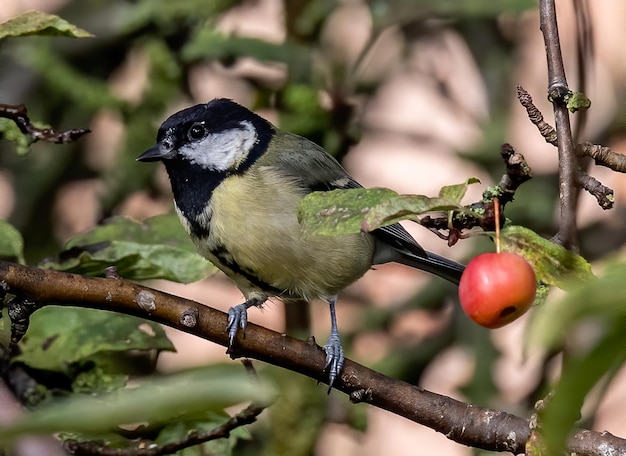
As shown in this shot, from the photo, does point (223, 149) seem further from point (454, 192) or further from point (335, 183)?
point (454, 192)

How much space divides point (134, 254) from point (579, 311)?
1.15m

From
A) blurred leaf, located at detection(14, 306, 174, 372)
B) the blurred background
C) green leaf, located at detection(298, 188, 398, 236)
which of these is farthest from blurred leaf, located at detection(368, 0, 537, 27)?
green leaf, located at detection(298, 188, 398, 236)

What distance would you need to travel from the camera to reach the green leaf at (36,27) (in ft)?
3.74

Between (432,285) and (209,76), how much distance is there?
117 cm

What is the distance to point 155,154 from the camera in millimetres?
1926

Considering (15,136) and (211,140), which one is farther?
(211,140)

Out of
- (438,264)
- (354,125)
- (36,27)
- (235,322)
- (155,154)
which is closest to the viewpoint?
(36,27)

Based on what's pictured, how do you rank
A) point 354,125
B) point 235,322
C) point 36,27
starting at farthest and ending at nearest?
point 354,125 < point 235,322 < point 36,27

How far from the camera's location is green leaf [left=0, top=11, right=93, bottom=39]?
114cm

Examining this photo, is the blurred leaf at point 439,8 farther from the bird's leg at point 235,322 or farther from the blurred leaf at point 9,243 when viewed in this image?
the blurred leaf at point 9,243

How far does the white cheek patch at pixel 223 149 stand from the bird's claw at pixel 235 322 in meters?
0.51

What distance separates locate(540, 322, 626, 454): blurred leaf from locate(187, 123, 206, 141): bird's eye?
1.70m

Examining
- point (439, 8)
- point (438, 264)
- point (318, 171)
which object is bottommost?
point (438, 264)

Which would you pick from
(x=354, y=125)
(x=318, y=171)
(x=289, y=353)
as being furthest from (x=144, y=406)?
(x=354, y=125)
